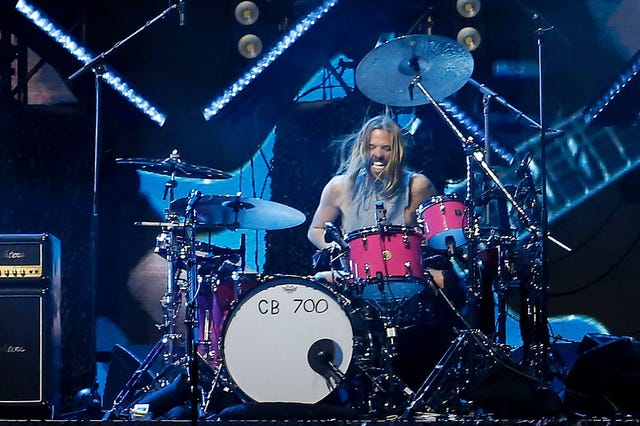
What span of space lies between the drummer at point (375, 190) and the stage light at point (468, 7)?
46.3 inches

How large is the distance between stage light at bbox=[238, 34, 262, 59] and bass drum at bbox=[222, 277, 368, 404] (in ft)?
7.66

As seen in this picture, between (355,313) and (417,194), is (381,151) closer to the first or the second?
(417,194)

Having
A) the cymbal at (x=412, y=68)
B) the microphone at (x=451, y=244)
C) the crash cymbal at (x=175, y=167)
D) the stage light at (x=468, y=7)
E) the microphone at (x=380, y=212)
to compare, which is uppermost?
the stage light at (x=468, y=7)

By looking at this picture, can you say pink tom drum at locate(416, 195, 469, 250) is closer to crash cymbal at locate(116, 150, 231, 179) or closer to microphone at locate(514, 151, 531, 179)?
microphone at locate(514, 151, 531, 179)

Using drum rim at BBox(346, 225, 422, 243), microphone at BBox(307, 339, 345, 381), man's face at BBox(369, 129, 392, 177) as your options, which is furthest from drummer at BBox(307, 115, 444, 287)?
microphone at BBox(307, 339, 345, 381)

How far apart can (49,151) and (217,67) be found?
145 centimetres

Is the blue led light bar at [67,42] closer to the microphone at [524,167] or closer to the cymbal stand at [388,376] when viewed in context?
the cymbal stand at [388,376]

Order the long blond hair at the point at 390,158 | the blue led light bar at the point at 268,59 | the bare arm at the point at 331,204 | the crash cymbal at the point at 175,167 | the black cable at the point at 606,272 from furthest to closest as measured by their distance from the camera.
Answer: the black cable at the point at 606,272 < the blue led light bar at the point at 268,59 < the bare arm at the point at 331,204 < the long blond hair at the point at 390,158 < the crash cymbal at the point at 175,167

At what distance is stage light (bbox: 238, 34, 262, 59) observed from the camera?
6.52 m

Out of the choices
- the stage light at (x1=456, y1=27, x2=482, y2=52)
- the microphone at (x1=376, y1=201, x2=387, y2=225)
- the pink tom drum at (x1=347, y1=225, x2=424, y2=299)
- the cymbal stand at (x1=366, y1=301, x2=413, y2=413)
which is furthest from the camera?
the stage light at (x1=456, y1=27, x2=482, y2=52)

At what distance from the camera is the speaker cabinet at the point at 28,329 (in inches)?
161

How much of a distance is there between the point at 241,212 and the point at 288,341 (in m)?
0.89

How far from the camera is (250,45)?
652cm

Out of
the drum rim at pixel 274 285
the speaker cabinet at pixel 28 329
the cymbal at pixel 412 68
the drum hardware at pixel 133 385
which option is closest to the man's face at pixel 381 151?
the cymbal at pixel 412 68
